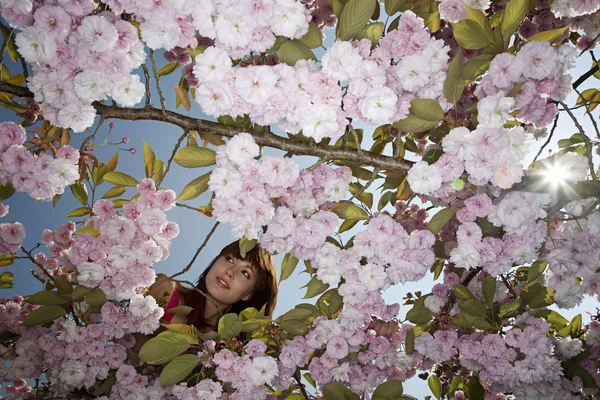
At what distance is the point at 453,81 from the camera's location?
4.39 feet

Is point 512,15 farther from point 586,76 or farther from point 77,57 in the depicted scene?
point 77,57

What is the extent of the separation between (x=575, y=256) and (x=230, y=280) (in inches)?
85.4

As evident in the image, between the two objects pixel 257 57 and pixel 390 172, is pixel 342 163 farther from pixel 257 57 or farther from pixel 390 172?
pixel 257 57

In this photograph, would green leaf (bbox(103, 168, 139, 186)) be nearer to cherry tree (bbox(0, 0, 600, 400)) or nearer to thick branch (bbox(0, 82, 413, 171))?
cherry tree (bbox(0, 0, 600, 400))

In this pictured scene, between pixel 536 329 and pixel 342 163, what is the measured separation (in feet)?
3.70

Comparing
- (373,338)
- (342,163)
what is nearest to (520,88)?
(342,163)

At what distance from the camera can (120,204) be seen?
224cm

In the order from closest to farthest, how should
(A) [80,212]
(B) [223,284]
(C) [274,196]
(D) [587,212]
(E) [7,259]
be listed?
(D) [587,212]
(C) [274,196]
(A) [80,212]
(E) [7,259]
(B) [223,284]

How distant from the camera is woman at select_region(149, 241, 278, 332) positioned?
3.02 m

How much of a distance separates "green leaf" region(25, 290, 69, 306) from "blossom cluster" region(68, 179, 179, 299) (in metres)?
0.13

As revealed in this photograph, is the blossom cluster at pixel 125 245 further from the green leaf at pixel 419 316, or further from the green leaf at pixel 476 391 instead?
the green leaf at pixel 476 391

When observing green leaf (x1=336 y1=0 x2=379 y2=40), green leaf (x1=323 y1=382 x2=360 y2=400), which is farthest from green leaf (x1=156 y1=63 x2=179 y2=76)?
green leaf (x1=323 y1=382 x2=360 y2=400)

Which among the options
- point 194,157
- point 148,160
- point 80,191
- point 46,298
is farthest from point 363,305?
point 80,191

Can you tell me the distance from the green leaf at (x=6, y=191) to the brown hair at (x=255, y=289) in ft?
5.21
